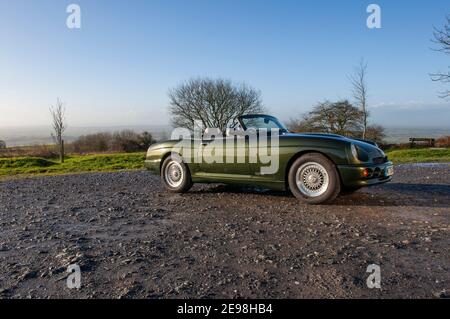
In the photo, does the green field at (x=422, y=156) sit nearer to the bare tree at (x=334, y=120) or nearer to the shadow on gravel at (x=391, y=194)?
the shadow on gravel at (x=391, y=194)

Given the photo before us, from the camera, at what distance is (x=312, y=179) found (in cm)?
519

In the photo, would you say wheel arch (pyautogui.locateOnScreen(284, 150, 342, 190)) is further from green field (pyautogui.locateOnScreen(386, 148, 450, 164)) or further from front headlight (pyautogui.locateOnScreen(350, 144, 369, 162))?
green field (pyautogui.locateOnScreen(386, 148, 450, 164))

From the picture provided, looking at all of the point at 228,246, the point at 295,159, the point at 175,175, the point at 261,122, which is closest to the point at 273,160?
the point at 295,159

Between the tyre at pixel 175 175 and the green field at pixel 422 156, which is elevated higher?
the tyre at pixel 175 175

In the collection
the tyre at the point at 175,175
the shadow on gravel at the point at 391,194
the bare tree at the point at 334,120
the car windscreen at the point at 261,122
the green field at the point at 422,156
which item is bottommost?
the shadow on gravel at the point at 391,194

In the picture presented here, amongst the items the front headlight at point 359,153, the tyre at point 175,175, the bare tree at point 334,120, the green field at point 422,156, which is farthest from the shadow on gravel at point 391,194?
the bare tree at point 334,120

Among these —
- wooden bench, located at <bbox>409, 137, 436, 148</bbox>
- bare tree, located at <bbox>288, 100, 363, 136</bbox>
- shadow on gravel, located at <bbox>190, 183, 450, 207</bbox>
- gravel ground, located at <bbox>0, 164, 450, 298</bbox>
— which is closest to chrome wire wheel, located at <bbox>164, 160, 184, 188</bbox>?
shadow on gravel, located at <bbox>190, 183, 450, 207</bbox>

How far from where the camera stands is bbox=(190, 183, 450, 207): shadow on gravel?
520 cm

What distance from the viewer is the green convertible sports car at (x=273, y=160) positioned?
4.97m

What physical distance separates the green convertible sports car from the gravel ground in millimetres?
Result: 323

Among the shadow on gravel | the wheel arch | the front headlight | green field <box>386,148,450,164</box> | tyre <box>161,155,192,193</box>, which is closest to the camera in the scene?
the front headlight

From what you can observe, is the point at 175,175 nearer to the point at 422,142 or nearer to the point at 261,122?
the point at 261,122
